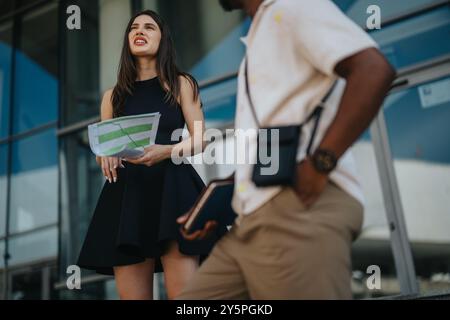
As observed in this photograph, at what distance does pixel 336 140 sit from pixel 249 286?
1.28 ft

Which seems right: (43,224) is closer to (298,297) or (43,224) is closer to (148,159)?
(148,159)

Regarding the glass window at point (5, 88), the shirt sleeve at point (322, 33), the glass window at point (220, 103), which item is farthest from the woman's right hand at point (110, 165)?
the glass window at point (5, 88)

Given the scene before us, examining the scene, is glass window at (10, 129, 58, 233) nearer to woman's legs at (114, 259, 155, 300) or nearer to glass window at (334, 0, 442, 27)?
glass window at (334, 0, 442, 27)

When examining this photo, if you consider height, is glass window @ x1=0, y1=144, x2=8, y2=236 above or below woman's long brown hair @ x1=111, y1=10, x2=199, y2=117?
above

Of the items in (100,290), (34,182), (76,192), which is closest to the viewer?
(100,290)

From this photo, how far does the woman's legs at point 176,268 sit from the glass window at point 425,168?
10.2 ft

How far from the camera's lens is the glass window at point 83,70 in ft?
22.7

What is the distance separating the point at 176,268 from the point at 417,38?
12.8 ft

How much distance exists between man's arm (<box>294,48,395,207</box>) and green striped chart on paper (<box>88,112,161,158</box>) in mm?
634

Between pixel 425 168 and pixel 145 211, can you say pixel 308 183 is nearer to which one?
pixel 145 211

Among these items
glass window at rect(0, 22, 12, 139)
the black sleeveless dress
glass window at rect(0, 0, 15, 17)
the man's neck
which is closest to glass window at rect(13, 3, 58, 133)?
glass window at rect(0, 22, 12, 139)

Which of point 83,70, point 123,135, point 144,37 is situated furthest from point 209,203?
point 83,70

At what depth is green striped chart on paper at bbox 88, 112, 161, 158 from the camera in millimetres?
1766

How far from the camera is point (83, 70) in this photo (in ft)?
23.4
